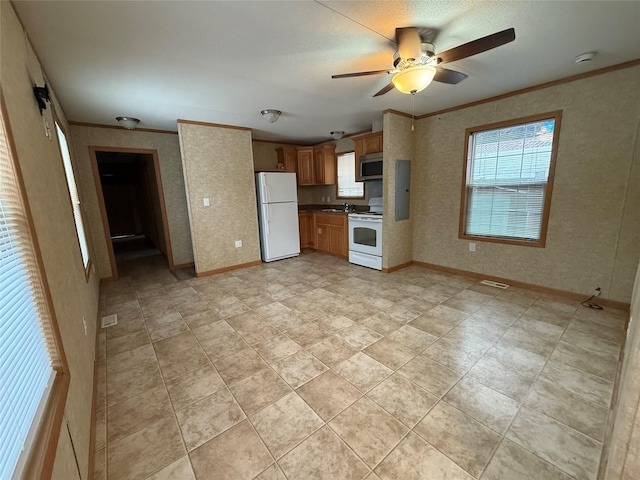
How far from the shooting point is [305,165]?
5.83 metres

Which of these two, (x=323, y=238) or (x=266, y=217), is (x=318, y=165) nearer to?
(x=323, y=238)

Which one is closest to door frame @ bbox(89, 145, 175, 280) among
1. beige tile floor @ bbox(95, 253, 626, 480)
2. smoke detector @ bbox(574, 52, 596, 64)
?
beige tile floor @ bbox(95, 253, 626, 480)

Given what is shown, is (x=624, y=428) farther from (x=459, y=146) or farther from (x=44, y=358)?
(x=459, y=146)

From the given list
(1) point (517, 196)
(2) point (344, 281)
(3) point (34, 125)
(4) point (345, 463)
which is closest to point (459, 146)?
(1) point (517, 196)

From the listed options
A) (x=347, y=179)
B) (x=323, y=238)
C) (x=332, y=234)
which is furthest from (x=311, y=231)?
(x=347, y=179)

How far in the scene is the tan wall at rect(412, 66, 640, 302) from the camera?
2.55 m

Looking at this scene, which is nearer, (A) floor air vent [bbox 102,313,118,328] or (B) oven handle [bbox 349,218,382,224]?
(A) floor air vent [bbox 102,313,118,328]

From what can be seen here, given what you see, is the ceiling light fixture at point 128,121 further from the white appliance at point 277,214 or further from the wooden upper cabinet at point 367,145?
the wooden upper cabinet at point 367,145

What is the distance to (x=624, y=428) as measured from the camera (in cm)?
78

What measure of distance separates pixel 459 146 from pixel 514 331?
100 inches

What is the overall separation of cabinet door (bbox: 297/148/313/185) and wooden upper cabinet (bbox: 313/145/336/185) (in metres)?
0.09

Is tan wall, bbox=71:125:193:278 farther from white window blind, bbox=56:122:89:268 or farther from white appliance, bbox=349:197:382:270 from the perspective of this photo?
white appliance, bbox=349:197:382:270

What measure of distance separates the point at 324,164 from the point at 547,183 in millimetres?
3773

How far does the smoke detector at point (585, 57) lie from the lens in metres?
2.24
